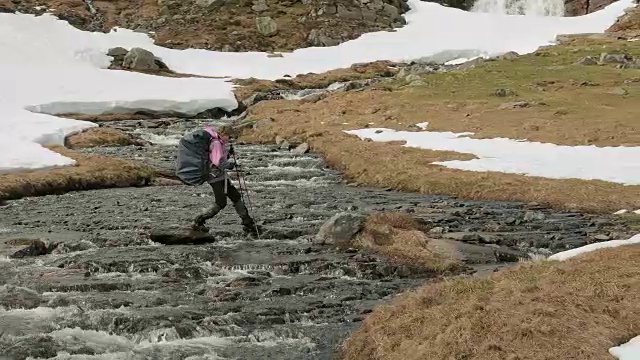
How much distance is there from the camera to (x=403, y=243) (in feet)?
55.9

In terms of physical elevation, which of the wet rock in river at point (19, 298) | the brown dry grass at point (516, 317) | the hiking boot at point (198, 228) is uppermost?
the brown dry grass at point (516, 317)

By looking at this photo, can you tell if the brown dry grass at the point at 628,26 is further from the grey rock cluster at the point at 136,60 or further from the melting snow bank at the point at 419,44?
the grey rock cluster at the point at 136,60

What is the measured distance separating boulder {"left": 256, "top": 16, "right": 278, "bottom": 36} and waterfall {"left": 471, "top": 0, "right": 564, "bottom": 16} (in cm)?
4215

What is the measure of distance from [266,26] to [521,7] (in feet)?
160

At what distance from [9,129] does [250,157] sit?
41.6ft

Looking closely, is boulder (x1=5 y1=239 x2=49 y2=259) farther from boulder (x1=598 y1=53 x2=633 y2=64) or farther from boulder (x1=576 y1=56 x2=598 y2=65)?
boulder (x1=576 y1=56 x2=598 y2=65)

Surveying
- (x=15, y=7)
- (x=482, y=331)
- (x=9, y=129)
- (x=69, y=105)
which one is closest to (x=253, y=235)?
(x=482, y=331)

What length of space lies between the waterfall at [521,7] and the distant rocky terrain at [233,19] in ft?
74.8

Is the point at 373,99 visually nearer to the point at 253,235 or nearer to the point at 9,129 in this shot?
the point at 9,129

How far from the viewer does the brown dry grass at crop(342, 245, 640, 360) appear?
9.12m

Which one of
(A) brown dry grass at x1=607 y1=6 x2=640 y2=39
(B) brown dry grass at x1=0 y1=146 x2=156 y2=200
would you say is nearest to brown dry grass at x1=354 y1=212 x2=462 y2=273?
(B) brown dry grass at x1=0 y1=146 x2=156 y2=200

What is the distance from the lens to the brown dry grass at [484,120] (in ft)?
81.3


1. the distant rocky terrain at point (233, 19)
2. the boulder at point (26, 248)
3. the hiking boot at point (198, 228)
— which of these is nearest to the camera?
the boulder at point (26, 248)

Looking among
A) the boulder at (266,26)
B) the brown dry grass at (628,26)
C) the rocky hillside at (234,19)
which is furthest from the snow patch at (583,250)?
the boulder at (266,26)
